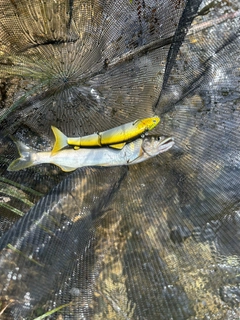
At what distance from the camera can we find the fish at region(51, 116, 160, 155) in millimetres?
2691

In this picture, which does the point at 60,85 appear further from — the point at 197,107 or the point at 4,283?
the point at 4,283

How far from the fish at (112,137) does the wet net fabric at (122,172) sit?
1.01 ft

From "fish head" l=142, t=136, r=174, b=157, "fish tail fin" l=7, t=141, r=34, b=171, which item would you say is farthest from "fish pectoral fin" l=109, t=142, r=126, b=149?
"fish tail fin" l=7, t=141, r=34, b=171

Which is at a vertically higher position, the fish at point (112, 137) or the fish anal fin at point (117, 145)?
the fish at point (112, 137)

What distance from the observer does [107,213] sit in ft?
9.05

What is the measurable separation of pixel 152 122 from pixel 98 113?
72 centimetres

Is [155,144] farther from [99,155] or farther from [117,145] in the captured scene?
[99,155]

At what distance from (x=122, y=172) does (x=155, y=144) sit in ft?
1.39

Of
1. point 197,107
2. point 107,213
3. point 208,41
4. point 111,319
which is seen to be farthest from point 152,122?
point 111,319

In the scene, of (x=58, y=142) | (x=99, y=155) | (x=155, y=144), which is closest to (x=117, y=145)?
(x=99, y=155)

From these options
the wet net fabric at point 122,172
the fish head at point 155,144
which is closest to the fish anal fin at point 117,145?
the fish head at point 155,144

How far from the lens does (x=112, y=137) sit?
271cm

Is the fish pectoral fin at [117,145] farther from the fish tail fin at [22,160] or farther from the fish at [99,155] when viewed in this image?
the fish tail fin at [22,160]

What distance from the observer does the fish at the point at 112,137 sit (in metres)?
2.69
